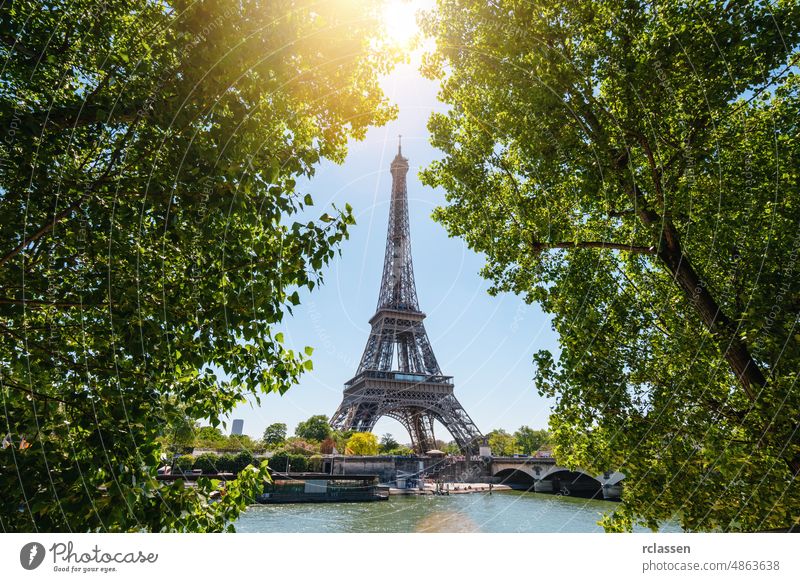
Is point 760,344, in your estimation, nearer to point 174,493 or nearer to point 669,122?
point 669,122

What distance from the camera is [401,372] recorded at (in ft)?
135

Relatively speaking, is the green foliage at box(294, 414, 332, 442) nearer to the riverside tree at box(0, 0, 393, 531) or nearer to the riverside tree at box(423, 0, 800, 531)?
the riverside tree at box(423, 0, 800, 531)

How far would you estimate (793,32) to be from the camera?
13.0 feet

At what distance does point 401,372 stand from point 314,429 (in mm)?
9898

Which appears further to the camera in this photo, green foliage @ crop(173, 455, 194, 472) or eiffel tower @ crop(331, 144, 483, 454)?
eiffel tower @ crop(331, 144, 483, 454)

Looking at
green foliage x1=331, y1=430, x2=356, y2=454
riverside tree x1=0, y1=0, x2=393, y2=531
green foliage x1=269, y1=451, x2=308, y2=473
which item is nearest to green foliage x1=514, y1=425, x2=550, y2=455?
green foliage x1=331, y1=430, x2=356, y2=454

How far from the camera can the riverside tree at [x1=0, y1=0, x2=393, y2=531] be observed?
248 centimetres

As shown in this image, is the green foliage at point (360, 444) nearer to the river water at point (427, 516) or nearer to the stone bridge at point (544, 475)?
the river water at point (427, 516)

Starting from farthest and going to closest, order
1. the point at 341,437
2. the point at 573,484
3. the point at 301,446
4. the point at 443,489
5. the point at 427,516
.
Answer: the point at 573,484, the point at 443,489, the point at 341,437, the point at 301,446, the point at 427,516

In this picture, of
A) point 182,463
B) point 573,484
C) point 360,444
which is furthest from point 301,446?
point 573,484

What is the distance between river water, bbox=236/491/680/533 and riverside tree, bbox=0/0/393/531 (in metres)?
16.4
